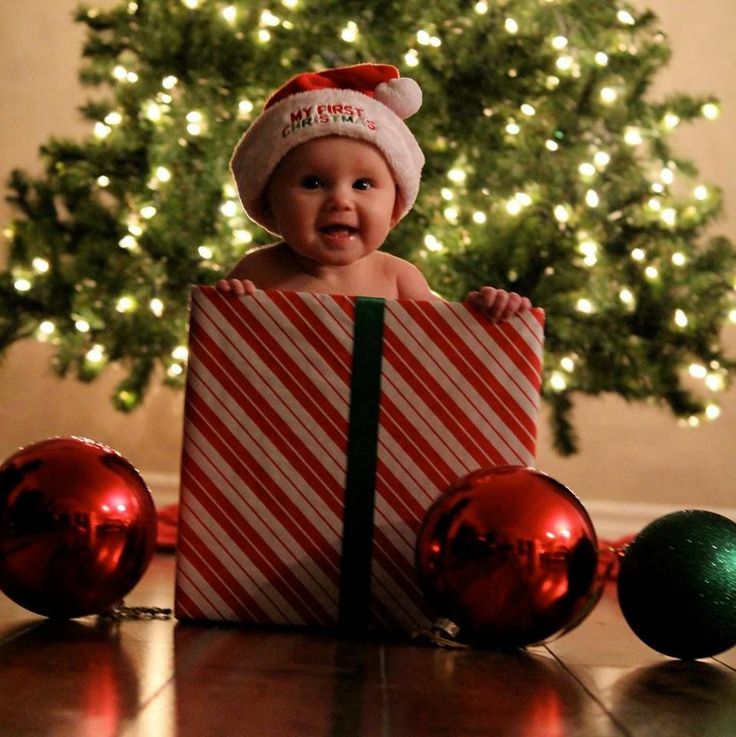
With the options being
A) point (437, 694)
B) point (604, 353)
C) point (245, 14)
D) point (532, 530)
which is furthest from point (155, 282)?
point (437, 694)

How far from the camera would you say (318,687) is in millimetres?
1086

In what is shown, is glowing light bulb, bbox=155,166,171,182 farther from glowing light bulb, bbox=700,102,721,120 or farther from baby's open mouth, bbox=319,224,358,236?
glowing light bulb, bbox=700,102,721,120

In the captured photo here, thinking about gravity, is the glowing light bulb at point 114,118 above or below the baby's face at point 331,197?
above

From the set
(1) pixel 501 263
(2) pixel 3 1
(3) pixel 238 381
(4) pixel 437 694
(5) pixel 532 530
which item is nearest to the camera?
(4) pixel 437 694

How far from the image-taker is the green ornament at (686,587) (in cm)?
135

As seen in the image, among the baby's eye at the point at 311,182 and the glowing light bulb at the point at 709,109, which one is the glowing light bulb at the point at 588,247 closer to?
the glowing light bulb at the point at 709,109

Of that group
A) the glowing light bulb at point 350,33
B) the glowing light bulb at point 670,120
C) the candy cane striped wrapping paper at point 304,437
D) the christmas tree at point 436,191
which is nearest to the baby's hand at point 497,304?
the candy cane striped wrapping paper at point 304,437

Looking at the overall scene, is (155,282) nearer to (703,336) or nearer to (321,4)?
(321,4)

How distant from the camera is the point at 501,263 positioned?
2441 millimetres

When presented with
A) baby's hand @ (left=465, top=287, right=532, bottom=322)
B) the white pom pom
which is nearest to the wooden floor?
baby's hand @ (left=465, top=287, right=532, bottom=322)

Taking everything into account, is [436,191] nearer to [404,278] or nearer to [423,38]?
[423,38]

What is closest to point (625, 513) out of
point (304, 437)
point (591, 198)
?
point (591, 198)

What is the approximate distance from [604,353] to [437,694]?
1.52m

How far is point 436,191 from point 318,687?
1551mm
